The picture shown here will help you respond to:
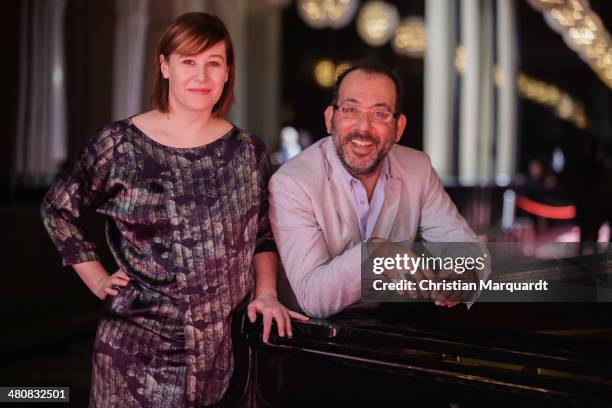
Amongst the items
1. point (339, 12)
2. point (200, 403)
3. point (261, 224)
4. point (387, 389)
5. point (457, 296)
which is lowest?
point (200, 403)

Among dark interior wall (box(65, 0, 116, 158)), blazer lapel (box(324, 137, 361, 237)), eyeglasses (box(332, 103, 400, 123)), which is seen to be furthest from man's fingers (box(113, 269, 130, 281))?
dark interior wall (box(65, 0, 116, 158))

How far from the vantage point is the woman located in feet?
5.25

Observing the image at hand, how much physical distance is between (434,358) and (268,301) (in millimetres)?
428

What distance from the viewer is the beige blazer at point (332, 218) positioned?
1608 millimetres

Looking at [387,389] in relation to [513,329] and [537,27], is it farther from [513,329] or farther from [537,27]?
[537,27]

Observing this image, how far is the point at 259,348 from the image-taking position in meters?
1.60

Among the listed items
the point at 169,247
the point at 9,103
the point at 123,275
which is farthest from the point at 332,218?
the point at 9,103

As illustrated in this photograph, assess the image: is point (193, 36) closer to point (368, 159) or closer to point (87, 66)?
point (368, 159)

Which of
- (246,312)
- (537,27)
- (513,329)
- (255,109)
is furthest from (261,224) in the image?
(537,27)

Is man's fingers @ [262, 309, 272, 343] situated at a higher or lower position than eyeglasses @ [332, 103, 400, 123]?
lower

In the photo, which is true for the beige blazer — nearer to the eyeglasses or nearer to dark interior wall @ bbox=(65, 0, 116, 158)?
the eyeglasses

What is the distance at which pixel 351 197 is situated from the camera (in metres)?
1.68

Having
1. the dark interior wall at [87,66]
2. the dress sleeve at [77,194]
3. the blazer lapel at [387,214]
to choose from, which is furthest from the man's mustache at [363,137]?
the dark interior wall at [87,66]

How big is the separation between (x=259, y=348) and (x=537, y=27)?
43.6 feet
